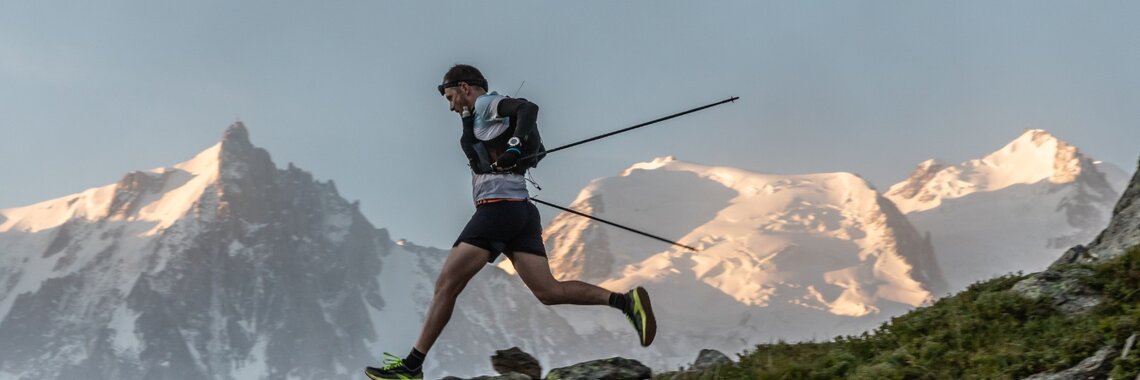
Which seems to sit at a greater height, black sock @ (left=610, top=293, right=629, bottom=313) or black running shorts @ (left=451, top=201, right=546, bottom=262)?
black running shorts @ (left=451, top=201, right=546, bottom=262)

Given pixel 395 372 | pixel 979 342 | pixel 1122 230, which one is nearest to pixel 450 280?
pixel 395 372

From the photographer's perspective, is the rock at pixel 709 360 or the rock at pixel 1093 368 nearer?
the rock at pixel 1093 368

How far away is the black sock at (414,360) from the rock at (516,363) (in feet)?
7.26

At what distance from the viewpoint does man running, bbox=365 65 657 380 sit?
9594 mm

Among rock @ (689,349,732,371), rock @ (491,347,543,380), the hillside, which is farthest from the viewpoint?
rock @ (491,347,543,380)

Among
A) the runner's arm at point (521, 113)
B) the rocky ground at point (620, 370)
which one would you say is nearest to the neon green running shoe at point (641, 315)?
the rocky ground at point (620, 370)

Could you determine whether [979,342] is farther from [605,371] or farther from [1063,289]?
[605,371]

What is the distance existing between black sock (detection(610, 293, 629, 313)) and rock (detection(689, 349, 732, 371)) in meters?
1.10

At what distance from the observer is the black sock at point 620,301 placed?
9594 millimetres

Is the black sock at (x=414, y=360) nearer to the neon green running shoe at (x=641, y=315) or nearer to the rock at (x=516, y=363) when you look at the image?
the neon green running shoe at (x=641, y=315)

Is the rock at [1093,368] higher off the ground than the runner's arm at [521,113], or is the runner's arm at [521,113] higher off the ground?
the runner's arm at [521,113]

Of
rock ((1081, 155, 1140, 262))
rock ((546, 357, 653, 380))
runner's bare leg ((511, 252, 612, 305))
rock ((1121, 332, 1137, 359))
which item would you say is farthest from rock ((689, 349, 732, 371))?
rock ((1081, 155, 1140, 262))

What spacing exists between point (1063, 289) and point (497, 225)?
14.9 ft

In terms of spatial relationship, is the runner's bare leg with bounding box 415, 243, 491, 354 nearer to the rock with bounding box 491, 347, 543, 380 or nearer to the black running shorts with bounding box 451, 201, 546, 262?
the black running shorts with bounding box 451, 201, 546, 262
